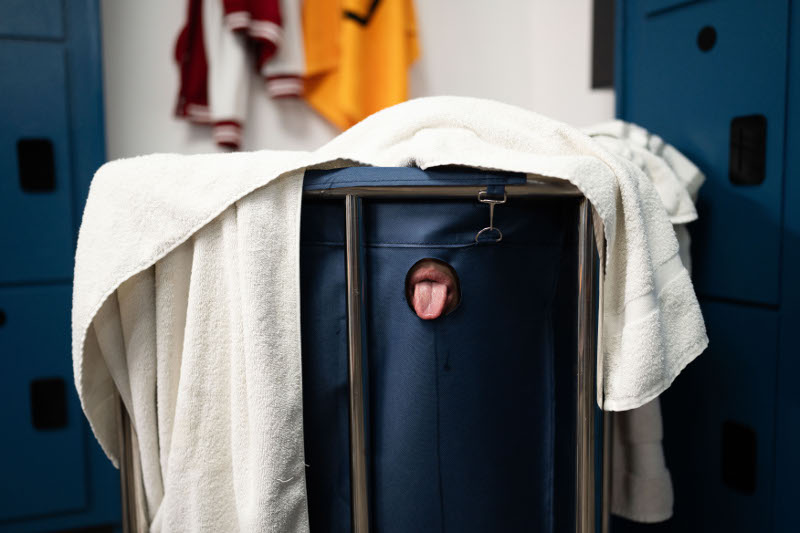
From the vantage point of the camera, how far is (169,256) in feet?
2.23

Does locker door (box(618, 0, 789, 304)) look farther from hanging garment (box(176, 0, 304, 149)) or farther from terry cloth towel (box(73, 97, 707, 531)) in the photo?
hanging garment (box(176, 0, 304, 149))

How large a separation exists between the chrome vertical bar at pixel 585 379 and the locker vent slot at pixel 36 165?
47.2 inches

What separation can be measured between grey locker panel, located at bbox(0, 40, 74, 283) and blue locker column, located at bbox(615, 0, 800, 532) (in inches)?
52.8

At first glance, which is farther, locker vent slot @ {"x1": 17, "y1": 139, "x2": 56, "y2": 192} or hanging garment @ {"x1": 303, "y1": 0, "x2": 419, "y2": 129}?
hanging garment @ {"x1": 303, "y1": 0, "x2": 419, "y2": 129}

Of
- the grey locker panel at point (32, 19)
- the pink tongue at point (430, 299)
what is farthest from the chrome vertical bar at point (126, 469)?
the grey locker panel at point (32, 19)

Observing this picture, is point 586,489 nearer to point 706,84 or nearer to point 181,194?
point 181,194

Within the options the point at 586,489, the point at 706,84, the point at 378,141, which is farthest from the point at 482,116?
the point at 706,84

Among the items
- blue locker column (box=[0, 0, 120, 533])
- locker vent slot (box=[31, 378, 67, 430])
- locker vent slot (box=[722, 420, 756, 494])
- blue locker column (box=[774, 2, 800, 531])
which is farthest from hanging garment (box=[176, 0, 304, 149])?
locker vent slot (box=[722, 420, 756, 494])

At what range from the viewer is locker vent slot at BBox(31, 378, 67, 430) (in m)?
1.29

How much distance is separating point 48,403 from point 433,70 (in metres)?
1.47

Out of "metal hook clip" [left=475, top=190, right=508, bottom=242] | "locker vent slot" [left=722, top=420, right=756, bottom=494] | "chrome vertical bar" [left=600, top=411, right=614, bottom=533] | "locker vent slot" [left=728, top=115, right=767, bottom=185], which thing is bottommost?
"locker vent slot" [left=722, top=420, right=756, bottom=494]

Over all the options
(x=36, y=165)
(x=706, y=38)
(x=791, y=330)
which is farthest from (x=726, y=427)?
(x=36, y=165)

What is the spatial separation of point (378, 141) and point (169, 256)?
0.29 m

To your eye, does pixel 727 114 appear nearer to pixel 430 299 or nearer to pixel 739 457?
pixel 739 457
